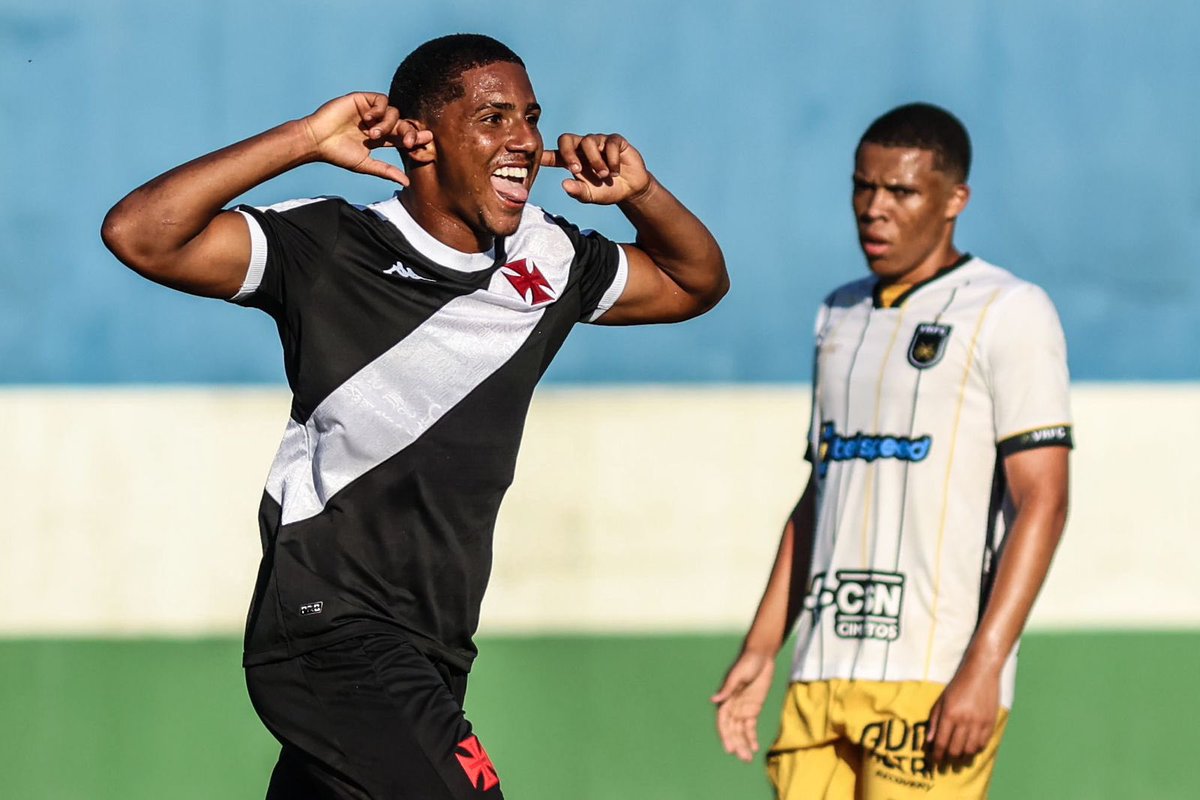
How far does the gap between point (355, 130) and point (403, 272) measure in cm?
30

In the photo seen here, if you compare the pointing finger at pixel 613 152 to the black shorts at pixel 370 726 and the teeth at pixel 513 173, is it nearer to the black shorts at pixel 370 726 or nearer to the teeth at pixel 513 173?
the teeth at pixel 513 173

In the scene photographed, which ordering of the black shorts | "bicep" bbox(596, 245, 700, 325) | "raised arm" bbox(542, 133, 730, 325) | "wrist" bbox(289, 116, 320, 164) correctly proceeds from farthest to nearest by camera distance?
"bicep" bbox(596, 245, 700, 325)
"raised arm" bbox(542, 133, 730, 325)
"wrist" bbox(289, 116, 320, 164)
the black shorts

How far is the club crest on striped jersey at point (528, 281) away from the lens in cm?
377

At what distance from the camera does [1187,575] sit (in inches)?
220

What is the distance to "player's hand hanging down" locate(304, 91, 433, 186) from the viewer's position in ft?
11.5

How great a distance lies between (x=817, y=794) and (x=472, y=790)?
32.8 inches

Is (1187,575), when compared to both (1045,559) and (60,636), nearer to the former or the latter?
(1045,559)

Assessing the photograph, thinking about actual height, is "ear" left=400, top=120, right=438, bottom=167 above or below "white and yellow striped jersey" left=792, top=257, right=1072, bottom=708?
above

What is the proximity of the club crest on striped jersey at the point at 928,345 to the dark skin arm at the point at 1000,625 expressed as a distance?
1.05ft

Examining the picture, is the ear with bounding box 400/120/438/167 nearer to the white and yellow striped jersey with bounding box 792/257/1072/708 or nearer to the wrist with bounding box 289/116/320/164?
the wrist with bounding box 289/116/320/164

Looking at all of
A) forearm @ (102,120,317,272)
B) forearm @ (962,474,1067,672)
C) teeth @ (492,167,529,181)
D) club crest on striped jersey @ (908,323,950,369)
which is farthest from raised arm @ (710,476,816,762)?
forearm @ (102,120,317,272)

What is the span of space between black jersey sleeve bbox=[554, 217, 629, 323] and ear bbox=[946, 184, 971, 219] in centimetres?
74

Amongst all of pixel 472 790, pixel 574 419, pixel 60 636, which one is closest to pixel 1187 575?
pixel 574 419

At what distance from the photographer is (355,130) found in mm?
3562
